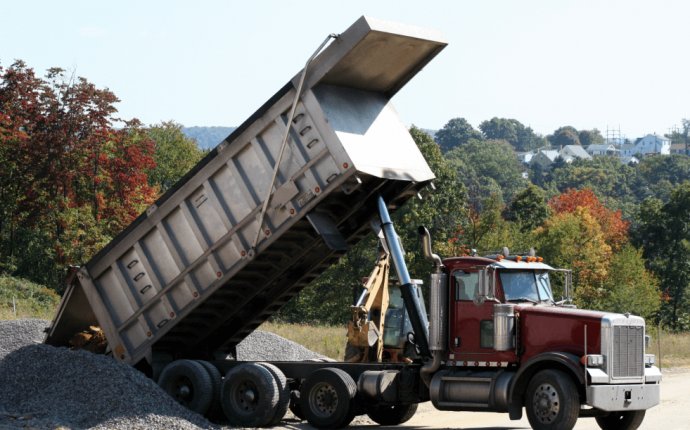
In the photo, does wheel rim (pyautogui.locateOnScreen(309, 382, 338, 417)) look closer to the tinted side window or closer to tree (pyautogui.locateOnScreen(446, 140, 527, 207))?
the tinted side window

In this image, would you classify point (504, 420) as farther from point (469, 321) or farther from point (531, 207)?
point (531, 207)

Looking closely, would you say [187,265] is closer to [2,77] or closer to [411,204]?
[2,77]

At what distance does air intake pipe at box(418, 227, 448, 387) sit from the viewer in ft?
52.8

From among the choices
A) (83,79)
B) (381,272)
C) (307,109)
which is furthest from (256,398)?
(83,79)

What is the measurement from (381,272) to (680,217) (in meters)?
56.0

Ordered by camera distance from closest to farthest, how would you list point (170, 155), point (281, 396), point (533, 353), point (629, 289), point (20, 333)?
point (533, 353) < point (281, 396) < point (20, 333) < point (629, 289) < point (170, 155)

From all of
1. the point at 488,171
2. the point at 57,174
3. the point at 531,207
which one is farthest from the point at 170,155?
the point at 488,171

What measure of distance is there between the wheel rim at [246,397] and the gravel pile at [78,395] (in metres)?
1.02

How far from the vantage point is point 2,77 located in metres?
42.6

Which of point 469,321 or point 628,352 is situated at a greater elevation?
point 469,321

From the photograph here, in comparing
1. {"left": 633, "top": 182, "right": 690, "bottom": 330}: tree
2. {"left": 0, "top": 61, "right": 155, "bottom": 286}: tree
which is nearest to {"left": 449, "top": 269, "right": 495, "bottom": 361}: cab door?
{"left": 0, "top": 61, "right": 155, "bottom": 286}: tree

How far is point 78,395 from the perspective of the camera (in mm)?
16109

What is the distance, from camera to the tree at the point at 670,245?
225ft

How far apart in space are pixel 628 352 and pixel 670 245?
57407mm
